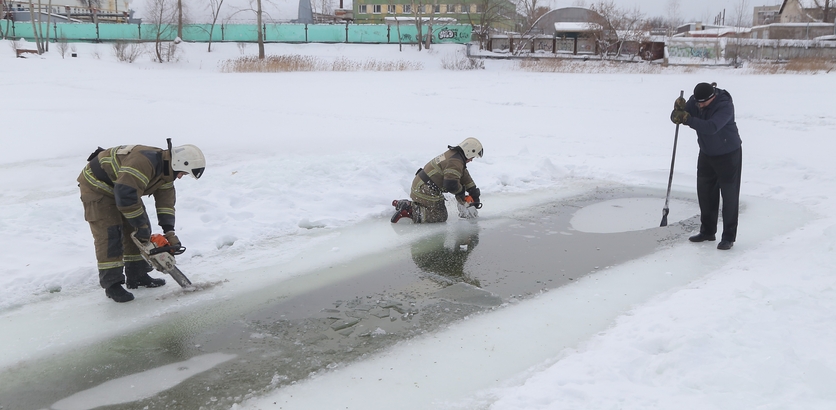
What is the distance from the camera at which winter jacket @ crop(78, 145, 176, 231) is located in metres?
4.54

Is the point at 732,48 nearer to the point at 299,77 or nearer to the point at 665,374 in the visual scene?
the point at 299,77

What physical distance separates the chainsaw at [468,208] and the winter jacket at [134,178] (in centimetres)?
341

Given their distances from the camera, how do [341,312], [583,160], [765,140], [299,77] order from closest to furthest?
[341,312]
[583,160]
[765,140]
[299,77]

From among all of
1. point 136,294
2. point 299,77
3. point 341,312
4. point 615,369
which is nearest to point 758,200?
point 615,369

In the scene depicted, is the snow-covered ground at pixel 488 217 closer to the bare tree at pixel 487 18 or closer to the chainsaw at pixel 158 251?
the chainsaw at pixel 158 251

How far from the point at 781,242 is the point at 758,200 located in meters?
2.24

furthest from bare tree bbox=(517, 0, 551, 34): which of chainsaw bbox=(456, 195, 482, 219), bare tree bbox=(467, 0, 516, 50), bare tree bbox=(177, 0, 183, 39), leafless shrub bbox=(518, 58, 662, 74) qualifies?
chainsaw bbox=(456, 195, 482, 219)

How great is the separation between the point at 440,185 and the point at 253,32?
45337mm

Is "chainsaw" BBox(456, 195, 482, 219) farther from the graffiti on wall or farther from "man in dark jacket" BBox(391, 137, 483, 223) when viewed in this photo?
the graffiti on wall

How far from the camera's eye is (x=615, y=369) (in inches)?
144

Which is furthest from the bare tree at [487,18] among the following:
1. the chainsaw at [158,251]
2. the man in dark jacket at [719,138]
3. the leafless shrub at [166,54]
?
the chainsaw at [158,251]

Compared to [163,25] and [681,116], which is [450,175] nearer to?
[681,116]

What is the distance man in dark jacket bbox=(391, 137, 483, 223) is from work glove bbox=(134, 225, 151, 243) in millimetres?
3127

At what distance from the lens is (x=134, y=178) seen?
4.55 metres
